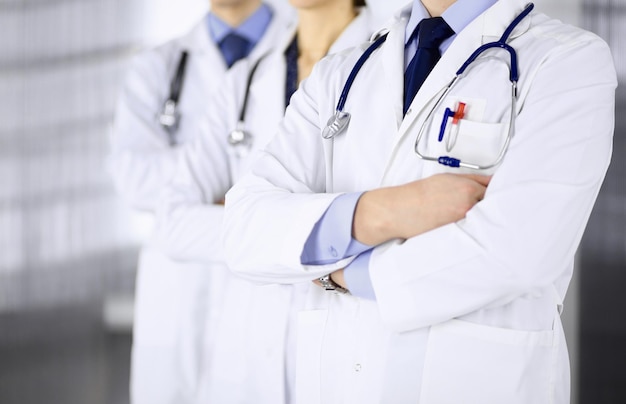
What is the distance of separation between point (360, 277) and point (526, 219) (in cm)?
23

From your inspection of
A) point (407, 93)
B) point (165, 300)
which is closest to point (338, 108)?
point (407, 93)

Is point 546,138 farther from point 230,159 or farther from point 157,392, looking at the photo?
point 157,392

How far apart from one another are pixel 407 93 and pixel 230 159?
69 cm

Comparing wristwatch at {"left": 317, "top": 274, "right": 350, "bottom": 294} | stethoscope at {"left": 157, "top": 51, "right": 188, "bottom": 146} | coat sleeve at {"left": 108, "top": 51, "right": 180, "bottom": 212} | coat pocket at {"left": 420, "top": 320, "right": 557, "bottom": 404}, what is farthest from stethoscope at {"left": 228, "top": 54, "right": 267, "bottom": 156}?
coat pocket at {"left": 420, "top": 320, "right": 557, "bottom": 404}

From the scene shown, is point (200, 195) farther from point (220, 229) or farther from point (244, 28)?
point (244, 28)

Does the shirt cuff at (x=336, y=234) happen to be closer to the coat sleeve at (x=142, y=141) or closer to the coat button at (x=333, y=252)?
the coat button at (x=333, y=252)

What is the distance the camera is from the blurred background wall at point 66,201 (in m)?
→ 3.51

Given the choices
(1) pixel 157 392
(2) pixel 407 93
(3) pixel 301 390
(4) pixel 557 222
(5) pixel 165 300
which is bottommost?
(1) pixel 157 392

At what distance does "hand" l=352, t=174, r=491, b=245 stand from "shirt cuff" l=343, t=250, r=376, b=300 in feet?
0.11

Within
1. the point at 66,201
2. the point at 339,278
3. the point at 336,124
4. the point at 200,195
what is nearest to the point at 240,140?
the point at 200,195

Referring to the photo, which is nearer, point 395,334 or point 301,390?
point 395,334

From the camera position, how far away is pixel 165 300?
7.14 feet

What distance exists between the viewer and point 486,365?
1.12m

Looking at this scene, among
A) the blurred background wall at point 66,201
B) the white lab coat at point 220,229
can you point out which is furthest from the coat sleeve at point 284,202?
the blurred background wall at point 66,201
